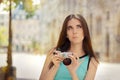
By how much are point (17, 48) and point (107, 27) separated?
1.53ft

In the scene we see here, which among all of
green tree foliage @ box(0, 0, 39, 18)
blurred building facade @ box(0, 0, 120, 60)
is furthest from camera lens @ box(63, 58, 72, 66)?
green tree foliage @ box(0, 0, 39, 18)

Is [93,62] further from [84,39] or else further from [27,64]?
[27,64]

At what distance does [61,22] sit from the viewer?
1.24 metres

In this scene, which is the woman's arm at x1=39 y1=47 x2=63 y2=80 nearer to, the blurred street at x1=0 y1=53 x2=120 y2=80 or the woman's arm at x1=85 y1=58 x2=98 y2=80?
the blurred street at x1=0 y1=53 x2=120 y2=80

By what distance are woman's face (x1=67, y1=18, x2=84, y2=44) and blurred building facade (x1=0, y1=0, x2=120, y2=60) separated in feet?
0.14

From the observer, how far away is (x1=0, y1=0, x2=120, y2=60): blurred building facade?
3.92 feet

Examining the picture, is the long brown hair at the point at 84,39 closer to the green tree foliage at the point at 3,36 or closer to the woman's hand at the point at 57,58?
the woman's hand at the point at 57,58

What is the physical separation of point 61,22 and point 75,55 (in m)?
0.18

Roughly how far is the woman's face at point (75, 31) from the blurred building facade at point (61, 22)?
44 mm

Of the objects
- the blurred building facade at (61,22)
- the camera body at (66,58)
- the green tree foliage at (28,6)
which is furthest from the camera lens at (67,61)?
the green tree foliage at (28,6)

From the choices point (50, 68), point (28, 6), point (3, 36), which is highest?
point (28, 6)

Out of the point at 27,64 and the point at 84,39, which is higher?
the point at 84,39

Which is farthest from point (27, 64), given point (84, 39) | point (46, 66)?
point (84, 39)

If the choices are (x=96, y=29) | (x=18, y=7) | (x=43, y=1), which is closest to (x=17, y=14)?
(x=18, y=7)
